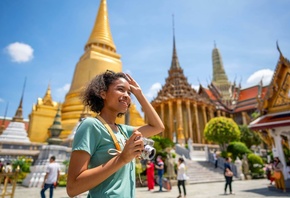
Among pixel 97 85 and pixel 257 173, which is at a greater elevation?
pixel 97 85

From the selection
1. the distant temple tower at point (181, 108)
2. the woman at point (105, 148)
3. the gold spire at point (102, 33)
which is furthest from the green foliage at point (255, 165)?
the gold spire at point (102, 33)

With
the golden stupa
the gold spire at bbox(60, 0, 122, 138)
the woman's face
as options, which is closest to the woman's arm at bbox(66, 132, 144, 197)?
the woman's face

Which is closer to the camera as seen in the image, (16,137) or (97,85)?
(97,85)

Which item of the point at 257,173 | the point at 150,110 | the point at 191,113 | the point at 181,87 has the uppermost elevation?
the point at 181,87

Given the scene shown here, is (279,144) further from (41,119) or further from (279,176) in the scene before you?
(41,119)

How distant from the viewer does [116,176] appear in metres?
1.12

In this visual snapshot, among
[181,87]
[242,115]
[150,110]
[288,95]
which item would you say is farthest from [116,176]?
[242,115]

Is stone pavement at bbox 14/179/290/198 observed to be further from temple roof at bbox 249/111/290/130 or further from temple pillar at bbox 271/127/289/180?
temple roof at bbox 249/111/290/130

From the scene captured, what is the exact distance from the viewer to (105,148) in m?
1.13

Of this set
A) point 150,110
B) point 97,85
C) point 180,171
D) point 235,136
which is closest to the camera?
point 97,85

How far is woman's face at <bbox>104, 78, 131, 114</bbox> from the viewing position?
1339 mm

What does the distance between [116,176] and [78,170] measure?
0.71ft

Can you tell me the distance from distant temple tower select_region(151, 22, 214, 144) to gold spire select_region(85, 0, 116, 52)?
9292 millimetres

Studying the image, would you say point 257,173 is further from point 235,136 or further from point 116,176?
point 116,176
